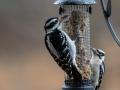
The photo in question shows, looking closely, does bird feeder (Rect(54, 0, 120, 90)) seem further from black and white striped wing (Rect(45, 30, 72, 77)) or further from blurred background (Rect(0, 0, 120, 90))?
blurred background (Rect(0, 0, 120, 90))

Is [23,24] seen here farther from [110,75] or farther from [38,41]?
[110,75]

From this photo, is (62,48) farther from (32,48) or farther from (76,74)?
(32,48)

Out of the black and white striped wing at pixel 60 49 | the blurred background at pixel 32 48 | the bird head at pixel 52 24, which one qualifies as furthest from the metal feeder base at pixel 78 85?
the blurred background at pixel 32 48

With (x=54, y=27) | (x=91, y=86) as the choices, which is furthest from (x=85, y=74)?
(x=54, y=27)

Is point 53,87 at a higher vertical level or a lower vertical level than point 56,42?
lower

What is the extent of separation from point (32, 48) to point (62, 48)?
8.33 feet

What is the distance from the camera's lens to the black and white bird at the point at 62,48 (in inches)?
234

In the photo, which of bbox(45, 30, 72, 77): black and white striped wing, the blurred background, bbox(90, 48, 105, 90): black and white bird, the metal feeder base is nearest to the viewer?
bbox(45, 30, 72, 77): black and white striped wing

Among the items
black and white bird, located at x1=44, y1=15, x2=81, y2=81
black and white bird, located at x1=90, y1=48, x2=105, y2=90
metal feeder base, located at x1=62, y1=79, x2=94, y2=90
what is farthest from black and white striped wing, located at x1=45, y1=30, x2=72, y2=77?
black and white bird, located at x1=90, y1=48, x2=105, y2=90

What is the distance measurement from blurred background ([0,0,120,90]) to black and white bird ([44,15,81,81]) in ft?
7.71

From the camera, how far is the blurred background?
330 inches

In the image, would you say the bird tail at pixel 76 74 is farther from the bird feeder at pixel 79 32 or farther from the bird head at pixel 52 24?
the bird head at pixel 52 24

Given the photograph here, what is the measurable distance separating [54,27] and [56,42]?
0.13 metres

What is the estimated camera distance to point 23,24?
8500mm
